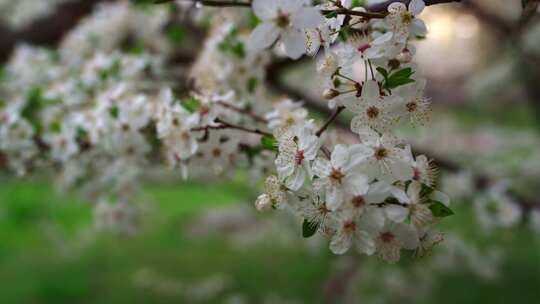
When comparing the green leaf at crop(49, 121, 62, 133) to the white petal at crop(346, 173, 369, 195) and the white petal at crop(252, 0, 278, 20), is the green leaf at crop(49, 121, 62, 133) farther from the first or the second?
the white petal at crop(346, 173, 369, 195)

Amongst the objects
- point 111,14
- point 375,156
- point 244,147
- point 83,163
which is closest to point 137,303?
point 111,14

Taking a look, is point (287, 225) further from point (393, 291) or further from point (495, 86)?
point (495, 86)

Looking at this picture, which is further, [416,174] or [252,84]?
[252,84]

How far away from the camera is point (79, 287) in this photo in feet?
16.1

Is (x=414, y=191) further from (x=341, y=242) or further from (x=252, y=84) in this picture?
(x=252, y=84)

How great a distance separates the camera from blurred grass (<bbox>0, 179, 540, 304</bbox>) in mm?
4570

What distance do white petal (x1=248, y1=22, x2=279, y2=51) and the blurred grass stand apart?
306 cm

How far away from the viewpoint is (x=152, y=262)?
5.67m

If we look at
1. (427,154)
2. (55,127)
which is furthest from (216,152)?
→ (427,154)

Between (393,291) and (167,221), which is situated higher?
(393,291)

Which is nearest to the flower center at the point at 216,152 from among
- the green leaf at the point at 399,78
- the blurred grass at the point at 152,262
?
the green leaf at the point at 399,78

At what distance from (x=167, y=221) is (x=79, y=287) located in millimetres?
2407

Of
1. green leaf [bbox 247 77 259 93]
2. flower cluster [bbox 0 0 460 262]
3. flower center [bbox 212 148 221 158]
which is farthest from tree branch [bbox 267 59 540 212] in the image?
flower center [bbox 212 148 221 158]

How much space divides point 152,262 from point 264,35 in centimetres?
505
